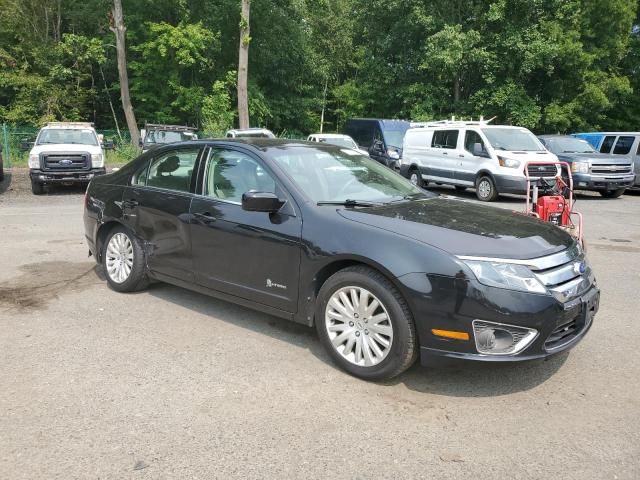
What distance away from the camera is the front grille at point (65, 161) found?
15117mm

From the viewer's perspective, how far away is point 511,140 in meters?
15.5

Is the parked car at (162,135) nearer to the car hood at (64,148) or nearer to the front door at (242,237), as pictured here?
the car hood at (64,148)

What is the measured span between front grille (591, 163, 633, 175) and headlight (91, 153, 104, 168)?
44.4 ft

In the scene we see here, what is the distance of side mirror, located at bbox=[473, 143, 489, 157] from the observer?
15.4m

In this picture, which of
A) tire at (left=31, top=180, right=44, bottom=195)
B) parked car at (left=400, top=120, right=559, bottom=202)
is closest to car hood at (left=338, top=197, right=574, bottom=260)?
parked car at (left=400, top=120, right=559, bottom=202)

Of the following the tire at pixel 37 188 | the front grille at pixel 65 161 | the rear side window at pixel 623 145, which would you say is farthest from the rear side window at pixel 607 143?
the tire at pixel 37 188

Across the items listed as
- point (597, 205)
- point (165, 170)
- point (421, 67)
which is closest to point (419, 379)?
point (165, 170)

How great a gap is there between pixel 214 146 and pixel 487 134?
12.0 m

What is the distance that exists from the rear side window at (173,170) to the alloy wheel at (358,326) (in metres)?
1.98

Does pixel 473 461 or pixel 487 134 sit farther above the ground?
pixel 487 134

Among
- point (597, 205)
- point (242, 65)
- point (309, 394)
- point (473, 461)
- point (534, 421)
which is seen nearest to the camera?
Result: point (473, 461)

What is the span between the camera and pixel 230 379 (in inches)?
155

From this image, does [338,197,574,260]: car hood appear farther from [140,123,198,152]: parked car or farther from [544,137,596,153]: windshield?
[140,123,198,152]: parked car

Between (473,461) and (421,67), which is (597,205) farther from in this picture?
(421,67)
